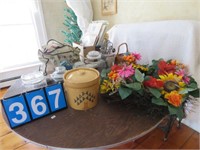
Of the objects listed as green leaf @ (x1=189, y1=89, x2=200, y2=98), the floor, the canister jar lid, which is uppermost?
the canister jar lid

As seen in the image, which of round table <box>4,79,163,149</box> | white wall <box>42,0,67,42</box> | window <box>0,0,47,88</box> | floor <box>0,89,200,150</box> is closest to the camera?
round table <box>4,79,163,149</box>

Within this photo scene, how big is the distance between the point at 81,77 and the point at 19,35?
1.90 metres

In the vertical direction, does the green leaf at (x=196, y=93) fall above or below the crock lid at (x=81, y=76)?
below

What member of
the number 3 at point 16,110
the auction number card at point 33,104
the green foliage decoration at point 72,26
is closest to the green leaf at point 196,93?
the auction number card at point 33,104

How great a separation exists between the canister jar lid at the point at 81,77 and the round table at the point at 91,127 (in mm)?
130

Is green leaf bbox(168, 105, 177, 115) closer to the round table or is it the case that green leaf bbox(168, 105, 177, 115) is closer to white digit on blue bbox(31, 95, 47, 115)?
the round table

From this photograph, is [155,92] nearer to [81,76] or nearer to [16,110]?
[81,76]

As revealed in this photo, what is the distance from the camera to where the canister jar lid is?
1.94ft

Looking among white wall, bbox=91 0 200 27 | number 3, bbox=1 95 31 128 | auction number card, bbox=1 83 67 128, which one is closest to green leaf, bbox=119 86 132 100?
auction number card, bbox=1 83 67 128

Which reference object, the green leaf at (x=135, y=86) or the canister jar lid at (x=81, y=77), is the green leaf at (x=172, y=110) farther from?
the canister jar lid at (x=81, y=77)

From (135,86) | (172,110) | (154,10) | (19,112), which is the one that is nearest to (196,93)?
(172,110)

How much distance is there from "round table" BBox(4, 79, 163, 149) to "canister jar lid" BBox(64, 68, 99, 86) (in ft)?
0.43

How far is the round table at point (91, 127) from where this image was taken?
1.61ft

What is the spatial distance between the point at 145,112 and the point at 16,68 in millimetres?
2031
